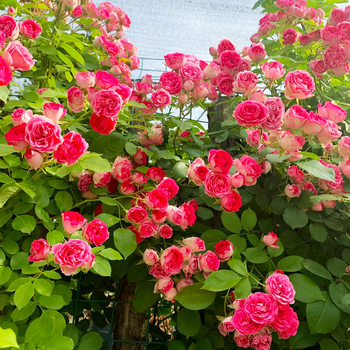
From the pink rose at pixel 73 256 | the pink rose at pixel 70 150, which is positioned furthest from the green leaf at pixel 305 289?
the pink rose at pixel 70 150

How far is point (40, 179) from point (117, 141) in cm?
26

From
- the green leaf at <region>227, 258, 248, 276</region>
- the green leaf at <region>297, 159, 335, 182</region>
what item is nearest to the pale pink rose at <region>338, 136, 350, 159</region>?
the green leaf at <region>297, 159, 335, 182</region>

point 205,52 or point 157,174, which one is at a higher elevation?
point 157,174

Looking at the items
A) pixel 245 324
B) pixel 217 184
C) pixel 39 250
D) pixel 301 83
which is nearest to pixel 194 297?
pixel 245 324

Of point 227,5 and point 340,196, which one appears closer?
point 340,196

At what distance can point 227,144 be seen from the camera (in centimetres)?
140

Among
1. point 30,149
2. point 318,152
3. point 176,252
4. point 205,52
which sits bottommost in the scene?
point 205,52

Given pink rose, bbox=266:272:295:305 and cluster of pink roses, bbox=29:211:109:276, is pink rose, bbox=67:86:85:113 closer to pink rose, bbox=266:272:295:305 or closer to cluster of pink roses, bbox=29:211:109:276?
cluster of pink roses, bbox=29:211:109:276

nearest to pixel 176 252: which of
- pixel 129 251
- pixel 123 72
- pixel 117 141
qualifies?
pixel 129 251

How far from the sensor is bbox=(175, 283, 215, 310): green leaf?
98cm

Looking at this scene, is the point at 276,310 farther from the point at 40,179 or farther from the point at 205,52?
the point at 205,52

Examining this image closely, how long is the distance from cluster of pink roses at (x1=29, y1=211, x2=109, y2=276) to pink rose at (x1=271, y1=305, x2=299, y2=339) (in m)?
0.44

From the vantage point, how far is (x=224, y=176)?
3.17 feet

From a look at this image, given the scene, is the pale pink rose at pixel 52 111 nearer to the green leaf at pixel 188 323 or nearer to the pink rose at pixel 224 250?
the pink rose at pixel 224 250
